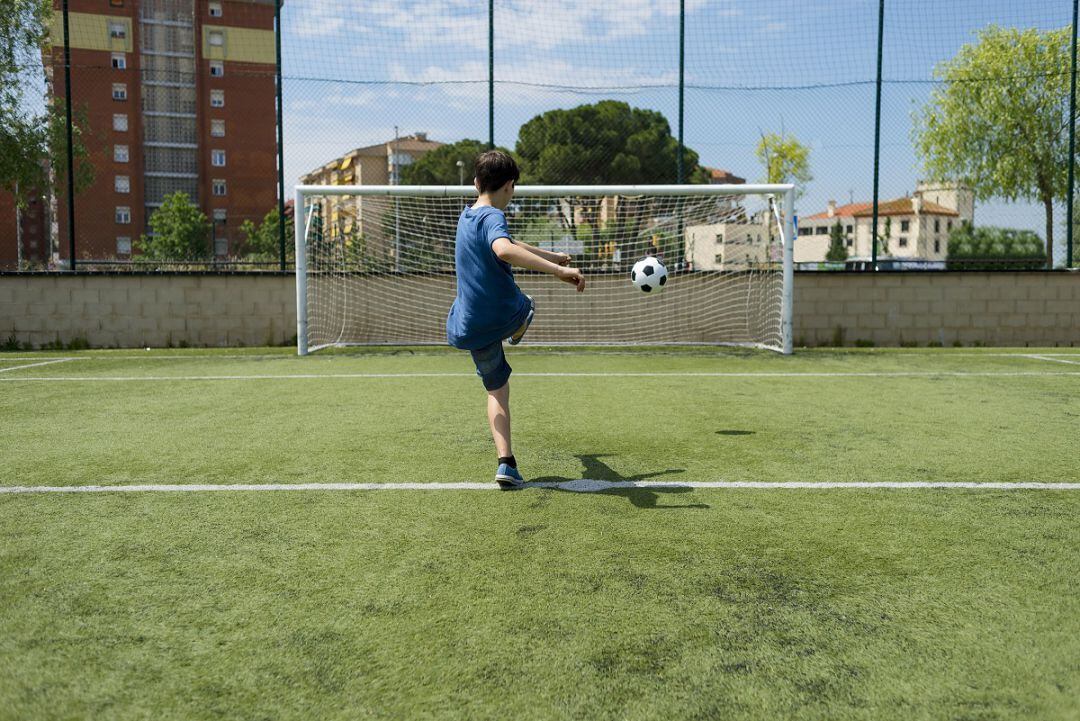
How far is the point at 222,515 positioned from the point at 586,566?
175 centimetres

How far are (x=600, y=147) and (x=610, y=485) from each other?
11.7 metres

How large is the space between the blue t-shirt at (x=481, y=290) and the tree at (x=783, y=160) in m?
8.86

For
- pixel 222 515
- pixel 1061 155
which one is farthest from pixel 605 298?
pixel 222 515

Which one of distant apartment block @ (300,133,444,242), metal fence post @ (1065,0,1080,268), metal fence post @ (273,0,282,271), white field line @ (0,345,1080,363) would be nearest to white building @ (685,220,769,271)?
white field line @ (0,345,1080,363)

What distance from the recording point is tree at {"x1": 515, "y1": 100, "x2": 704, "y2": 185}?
1338cm

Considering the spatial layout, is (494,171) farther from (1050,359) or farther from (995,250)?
(995,250)

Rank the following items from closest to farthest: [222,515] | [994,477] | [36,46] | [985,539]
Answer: [985,539] < [222,515] < [994,477] < [36,46]

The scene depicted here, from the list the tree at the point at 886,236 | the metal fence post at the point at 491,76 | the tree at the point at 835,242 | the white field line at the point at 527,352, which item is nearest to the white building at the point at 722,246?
the white field line at the point at 527,352

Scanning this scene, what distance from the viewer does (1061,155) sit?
48.5 ft

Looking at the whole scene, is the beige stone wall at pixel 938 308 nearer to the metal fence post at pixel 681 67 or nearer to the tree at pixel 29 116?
the metal fence post at pixel 681 67

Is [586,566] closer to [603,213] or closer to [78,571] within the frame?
[78,571]

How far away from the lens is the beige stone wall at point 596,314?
42.4 ft

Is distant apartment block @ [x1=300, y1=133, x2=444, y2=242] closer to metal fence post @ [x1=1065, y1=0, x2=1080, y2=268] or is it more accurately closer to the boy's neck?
the boy's neck

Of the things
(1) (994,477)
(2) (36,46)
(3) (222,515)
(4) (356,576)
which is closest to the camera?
(4) (356,576)
